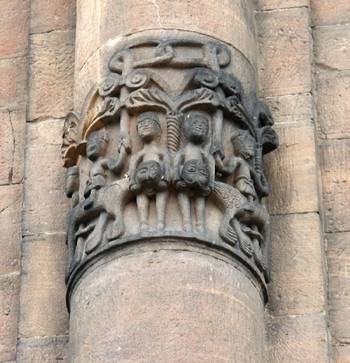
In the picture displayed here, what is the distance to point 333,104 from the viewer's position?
24.5 ft

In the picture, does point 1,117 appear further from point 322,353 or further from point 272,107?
point 322,353

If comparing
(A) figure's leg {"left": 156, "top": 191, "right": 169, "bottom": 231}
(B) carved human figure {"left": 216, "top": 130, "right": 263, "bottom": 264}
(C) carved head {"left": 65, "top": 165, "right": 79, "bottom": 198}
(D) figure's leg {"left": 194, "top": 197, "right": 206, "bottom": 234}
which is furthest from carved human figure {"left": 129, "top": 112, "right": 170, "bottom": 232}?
(C) carved head {"left": 65, "top": 165, "right": 79, "bottom": 198}

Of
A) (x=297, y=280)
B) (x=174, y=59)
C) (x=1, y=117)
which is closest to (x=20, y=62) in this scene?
(x=1, y=117)

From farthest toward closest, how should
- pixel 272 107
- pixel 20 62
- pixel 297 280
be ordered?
pixel 20 62 < pixel 272 107 < pixel 297 280

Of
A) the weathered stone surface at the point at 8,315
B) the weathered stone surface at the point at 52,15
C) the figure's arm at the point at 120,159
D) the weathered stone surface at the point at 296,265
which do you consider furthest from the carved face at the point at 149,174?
the weathered stone surface at the point at 52,15

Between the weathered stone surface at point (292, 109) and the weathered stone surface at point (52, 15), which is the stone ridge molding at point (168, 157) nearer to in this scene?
the weathered stone surface at point (292, 109)

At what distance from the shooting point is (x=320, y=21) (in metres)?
7.73

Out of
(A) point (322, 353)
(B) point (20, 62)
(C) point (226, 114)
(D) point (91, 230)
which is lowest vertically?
(A) point (322, 353)

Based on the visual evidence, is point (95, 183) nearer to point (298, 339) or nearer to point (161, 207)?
point (161, 207)

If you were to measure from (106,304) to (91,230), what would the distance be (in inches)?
15.4

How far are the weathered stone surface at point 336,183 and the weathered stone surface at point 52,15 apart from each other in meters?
1.24

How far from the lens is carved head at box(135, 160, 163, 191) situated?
6609mm

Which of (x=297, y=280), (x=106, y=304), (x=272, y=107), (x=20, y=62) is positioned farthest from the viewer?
(x=20, y=62)

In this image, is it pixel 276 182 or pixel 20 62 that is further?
pixel 20 62
